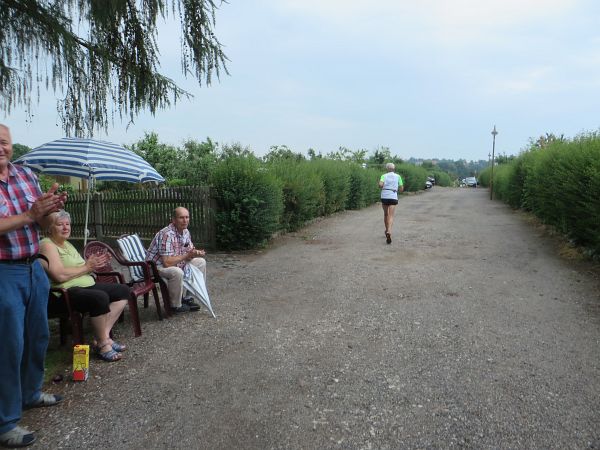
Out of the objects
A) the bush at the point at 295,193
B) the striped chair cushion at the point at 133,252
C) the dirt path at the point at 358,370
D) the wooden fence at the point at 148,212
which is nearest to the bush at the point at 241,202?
the wooden fence at the point at 148,212

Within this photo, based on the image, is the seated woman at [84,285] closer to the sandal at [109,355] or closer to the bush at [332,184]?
the sandal at [109,355]

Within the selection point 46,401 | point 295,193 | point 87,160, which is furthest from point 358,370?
point 295,193

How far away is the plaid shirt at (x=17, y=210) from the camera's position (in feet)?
8.45

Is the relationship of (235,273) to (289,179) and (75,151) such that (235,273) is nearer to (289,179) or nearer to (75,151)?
(75,151)

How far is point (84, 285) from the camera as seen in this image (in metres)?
3.98

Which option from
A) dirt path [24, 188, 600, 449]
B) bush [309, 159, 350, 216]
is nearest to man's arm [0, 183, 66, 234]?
dirt path [24, 188, 600, 449]

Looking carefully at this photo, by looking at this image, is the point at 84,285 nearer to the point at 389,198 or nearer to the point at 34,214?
the point at 34,214

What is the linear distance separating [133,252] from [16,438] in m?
2.73

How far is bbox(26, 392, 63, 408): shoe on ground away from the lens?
3.12m

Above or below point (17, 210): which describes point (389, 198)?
below

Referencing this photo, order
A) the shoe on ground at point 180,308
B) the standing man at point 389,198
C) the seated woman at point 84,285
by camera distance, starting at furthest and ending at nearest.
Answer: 1. the standing man at point 389,198
2. the shoe on ground at point 180,308
3. the seated woman at point 84,285

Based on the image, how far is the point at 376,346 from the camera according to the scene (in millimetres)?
4211

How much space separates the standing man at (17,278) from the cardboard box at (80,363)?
2.03 feet

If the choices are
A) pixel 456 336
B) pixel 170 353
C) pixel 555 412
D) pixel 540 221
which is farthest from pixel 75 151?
pixel 540 221
